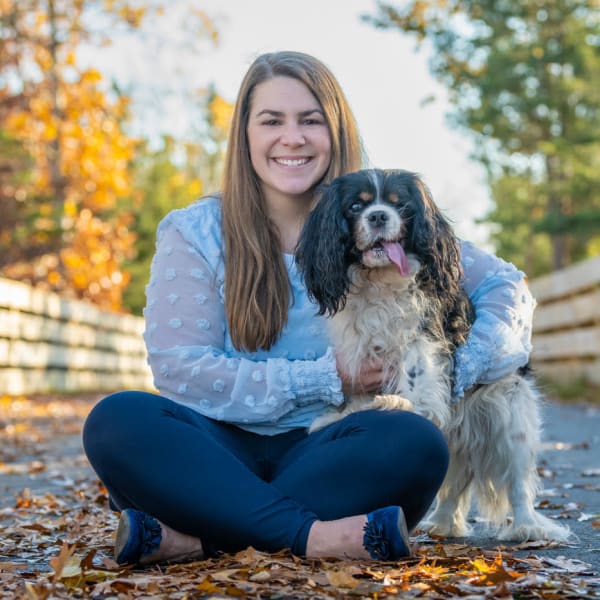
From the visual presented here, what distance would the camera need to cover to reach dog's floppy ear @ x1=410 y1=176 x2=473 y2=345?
3.30 metres

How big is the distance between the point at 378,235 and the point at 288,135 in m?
0.61

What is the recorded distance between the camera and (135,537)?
2.76 metres

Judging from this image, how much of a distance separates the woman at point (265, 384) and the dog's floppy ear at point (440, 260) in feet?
0.28

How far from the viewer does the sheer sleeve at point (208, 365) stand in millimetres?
3242

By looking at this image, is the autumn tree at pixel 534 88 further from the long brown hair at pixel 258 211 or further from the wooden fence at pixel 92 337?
the long brown hair at pixel 258 211

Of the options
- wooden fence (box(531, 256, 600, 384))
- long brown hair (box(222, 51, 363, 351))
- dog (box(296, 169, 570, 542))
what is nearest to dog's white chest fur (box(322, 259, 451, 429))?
dog (box(296, 169, 570, 542))

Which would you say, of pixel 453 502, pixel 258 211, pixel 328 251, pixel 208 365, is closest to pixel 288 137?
pixel 258 211

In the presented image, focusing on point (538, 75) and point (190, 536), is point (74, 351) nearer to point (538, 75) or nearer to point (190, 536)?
point (538, 75)

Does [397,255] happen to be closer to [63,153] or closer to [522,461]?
[522,461]

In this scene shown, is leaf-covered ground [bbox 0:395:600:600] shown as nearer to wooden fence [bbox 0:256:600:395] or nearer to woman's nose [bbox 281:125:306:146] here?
woman's nose [bbox 281:125:306:146]

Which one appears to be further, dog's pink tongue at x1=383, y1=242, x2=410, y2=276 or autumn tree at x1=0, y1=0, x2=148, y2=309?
autumn tree at x1=0, y1=0, x2=148, y2=309

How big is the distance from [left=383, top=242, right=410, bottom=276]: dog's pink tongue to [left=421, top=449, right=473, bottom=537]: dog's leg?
2.59ft

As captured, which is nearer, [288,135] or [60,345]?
[288,135]

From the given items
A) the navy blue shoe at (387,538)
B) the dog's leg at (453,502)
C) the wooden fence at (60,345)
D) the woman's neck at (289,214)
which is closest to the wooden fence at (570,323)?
the wooden fence at (60,345)
